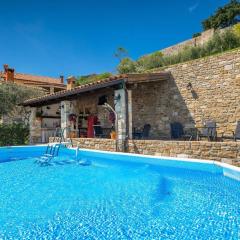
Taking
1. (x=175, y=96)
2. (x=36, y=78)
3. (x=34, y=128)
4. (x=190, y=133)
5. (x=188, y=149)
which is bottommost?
(x=188, y=149)

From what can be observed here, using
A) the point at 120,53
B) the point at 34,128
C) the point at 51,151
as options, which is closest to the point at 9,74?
the point at 34,128

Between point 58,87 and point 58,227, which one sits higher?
point 58,87

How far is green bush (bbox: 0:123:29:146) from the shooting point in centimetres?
1705

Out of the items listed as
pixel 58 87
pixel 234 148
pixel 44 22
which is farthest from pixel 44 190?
Answer: pixel 58 87

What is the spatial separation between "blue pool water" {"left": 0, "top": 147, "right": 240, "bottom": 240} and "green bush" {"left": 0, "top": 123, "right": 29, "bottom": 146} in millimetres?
8572

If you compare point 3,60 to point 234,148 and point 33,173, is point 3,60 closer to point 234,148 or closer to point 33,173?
point 33,173

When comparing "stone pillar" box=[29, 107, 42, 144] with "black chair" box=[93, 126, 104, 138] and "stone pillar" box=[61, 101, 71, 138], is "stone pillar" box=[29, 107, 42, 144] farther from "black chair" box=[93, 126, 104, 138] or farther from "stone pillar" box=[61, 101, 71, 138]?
"black chair" box=[93, 126, 104, 138]

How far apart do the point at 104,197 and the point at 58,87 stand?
3228 centimetres

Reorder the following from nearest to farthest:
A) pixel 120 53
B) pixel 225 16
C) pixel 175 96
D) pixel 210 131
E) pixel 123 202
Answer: pixel 123 202
pixel 210 131
pixel 175 96
pixel 120 53
pixel 225 16

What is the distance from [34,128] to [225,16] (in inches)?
1298

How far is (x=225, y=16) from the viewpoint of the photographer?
123 ft

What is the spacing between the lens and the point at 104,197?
5910 mm

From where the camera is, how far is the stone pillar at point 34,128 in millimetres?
18328

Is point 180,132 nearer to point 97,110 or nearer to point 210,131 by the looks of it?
point 210,131
